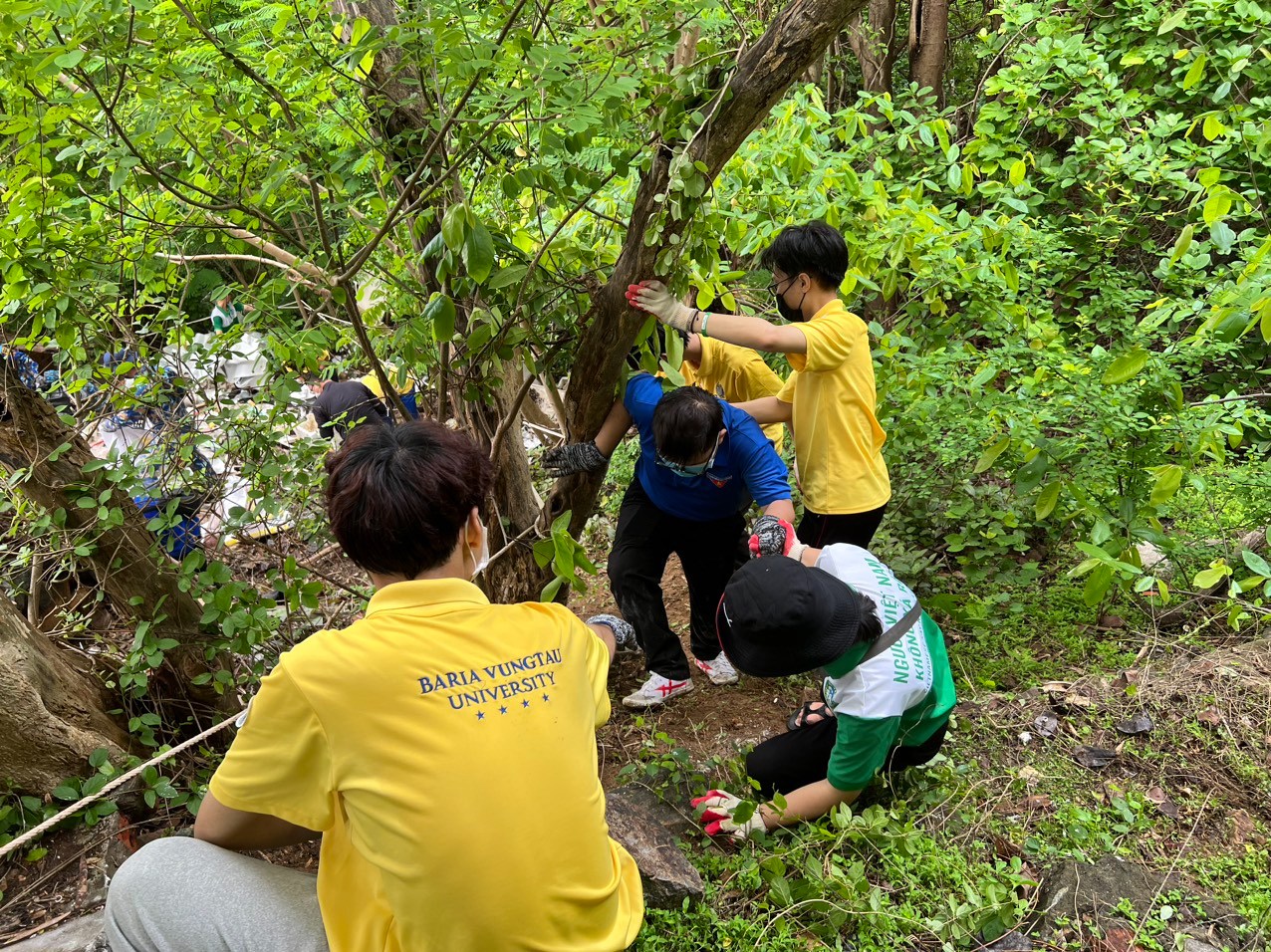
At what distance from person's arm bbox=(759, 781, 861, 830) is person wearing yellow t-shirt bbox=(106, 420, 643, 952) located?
900 millimetres

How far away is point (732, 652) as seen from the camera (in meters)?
2.23

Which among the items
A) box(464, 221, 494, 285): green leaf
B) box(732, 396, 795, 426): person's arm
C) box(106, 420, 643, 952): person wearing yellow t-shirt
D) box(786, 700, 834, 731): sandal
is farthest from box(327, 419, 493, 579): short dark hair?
box(732, 396, 795, 426): person's arm

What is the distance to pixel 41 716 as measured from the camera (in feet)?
7.32

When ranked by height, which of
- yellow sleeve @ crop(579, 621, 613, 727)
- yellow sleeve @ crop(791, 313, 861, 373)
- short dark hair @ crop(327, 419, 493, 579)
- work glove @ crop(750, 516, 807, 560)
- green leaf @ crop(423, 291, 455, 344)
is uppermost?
green leaf @ crop(423, 291, 455, 344)

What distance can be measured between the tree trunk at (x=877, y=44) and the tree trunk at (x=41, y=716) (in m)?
5.88

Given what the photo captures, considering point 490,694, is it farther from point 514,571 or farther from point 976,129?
point 976,129

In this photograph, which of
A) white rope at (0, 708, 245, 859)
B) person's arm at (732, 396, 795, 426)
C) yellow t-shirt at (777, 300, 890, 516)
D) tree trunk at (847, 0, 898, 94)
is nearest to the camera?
white rope at (0, 708, 245, 859)

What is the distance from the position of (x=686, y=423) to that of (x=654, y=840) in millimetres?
1250

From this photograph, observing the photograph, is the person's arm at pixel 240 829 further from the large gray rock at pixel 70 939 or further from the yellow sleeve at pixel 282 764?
the large gray rock at pixel 70 939

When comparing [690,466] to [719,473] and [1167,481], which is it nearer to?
[719,473]

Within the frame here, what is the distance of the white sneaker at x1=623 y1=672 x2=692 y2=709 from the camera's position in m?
3.31

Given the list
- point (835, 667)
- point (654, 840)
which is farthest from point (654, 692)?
point (835, 667)

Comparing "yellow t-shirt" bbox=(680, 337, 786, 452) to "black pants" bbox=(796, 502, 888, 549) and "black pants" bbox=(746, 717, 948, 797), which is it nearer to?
"black pants" bbox=(796, 502, 888, 549)

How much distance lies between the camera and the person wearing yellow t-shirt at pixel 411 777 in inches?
50.7
